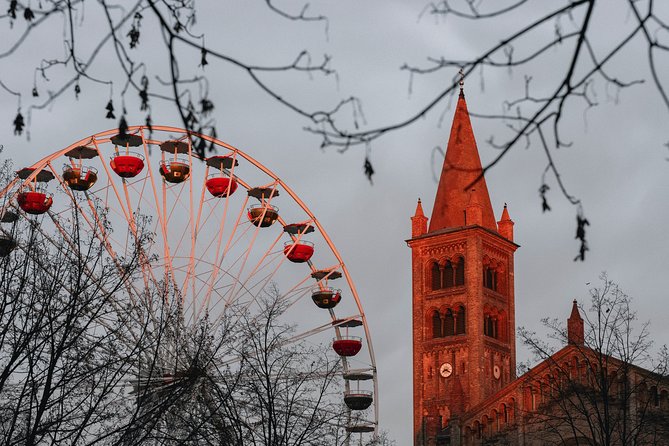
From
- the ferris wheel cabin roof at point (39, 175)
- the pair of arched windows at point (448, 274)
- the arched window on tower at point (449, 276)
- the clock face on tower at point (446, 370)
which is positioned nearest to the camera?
the ferris wheel cabin roof at point (39, 175)

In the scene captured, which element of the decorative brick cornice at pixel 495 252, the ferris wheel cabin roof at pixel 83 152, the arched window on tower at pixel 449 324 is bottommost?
the ferris wheel cabin roof at pixel 83 152

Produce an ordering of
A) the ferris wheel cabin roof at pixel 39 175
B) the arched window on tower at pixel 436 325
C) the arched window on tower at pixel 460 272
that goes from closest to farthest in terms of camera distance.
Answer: the ferris wheel cabin roof at pixel 39 175 → the arched window on tower at pixel 436 325 → the arched window on tower at pixel 460 272

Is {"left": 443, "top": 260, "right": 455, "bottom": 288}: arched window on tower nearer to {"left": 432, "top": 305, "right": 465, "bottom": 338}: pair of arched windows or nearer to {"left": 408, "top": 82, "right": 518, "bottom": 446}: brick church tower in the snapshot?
{"left": 408, "top": 82, "right": 518, "bottom": 446}: brick church tower

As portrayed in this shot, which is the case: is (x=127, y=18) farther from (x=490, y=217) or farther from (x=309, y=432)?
(x=490, y=217)

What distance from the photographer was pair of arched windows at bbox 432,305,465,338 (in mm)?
77312

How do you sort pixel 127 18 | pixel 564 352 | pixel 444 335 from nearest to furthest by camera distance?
pixel 127 18, pixel 564 352, pixel 444 335

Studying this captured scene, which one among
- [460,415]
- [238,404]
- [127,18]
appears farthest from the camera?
[460,415]

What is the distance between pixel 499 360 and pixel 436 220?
379 inches

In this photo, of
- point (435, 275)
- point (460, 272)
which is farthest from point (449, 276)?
point (435, 275)

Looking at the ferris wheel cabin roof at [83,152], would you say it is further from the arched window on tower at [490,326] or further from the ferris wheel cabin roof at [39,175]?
the arched window on tower at [490,326]

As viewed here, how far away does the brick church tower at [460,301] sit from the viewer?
75.0 meters

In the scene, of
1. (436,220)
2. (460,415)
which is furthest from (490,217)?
(460,415)

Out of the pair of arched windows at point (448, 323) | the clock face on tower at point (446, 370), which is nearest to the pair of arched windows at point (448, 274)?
the pair of arched windows at point (448, 323)

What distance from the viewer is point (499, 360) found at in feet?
257
